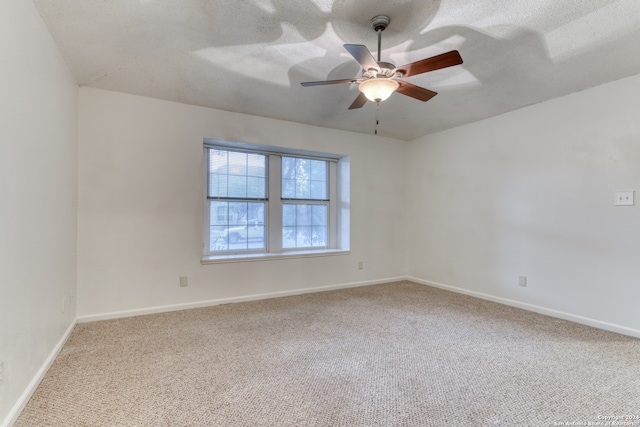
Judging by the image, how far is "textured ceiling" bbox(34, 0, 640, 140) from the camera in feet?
6.29

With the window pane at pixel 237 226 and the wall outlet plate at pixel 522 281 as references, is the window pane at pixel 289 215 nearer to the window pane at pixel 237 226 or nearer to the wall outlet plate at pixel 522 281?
the window pane at pixel 237 226

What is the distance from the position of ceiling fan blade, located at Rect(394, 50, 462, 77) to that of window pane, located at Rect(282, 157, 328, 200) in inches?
101

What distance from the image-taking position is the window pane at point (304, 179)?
434 cm

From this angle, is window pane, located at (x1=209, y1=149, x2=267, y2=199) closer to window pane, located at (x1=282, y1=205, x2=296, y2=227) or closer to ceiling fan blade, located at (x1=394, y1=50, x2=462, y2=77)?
window pane, located at (x1=282, y1=205, x2=296, y2=227)

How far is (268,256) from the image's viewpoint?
3863 mm

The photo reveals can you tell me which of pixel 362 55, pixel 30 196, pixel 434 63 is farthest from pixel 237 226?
pixel 434 63

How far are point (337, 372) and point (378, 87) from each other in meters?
1.86

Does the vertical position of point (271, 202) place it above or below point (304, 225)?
above

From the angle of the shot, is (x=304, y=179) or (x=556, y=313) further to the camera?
(x=304, y=179)

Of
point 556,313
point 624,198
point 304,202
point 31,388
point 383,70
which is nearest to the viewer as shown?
point 31,388

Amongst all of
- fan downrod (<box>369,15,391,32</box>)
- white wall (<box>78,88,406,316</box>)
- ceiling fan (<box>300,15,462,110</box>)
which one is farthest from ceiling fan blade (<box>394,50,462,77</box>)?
white wall (<box>78,88,406,316</box>)

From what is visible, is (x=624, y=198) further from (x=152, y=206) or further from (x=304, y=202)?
(x=152, y=206)

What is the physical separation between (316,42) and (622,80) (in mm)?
2717

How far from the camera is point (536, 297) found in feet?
10.9
